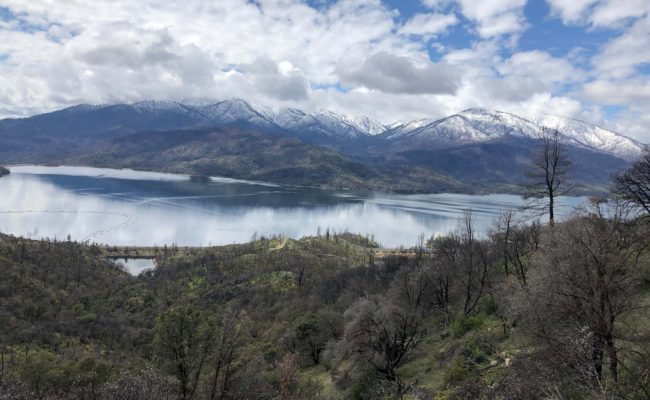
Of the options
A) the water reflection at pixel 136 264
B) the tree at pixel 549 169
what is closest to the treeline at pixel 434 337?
the tree at pixel 549 169

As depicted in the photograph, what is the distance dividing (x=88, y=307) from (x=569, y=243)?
90.4 meters

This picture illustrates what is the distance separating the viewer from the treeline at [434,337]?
41.8 feet

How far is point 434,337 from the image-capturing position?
30828 millimetres

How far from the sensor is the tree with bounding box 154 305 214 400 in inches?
980

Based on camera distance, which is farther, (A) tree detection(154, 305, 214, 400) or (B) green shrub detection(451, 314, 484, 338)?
(B) green shrub detection(451, 314, 484, 338)

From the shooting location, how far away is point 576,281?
1277cm

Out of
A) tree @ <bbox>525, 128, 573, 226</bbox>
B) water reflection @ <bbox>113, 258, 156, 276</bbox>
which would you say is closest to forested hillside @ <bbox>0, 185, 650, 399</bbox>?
tree @ <bbox>525, 128, 573, 226</bbox>

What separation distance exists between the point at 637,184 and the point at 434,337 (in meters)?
16.3

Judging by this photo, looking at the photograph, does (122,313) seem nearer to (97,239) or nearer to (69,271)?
(69,271)

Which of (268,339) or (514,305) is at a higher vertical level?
(514,305)

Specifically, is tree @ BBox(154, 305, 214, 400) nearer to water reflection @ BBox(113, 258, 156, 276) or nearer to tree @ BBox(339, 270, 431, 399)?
tree @ BBox(339, 270, 431, 399)

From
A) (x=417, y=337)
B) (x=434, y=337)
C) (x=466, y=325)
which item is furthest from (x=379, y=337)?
(x=417, y=337)

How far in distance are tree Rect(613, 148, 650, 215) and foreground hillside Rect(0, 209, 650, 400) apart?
108 inches

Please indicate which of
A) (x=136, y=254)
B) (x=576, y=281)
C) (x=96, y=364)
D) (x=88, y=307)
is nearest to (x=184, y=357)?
(x=96, y=364)
